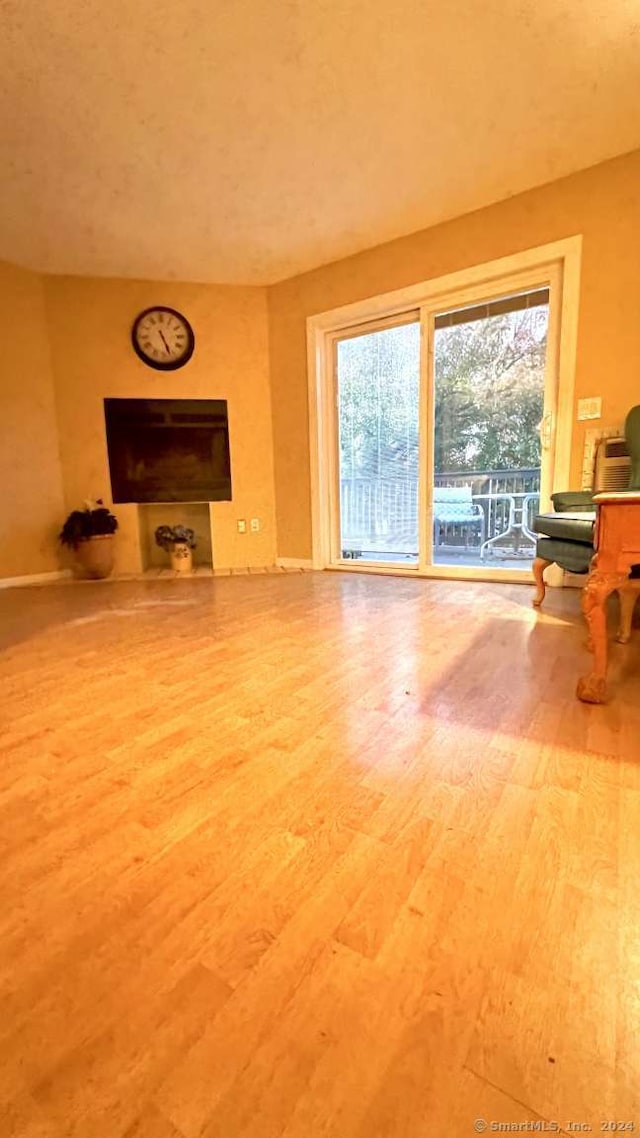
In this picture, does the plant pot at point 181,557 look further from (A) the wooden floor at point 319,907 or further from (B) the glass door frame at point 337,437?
(A) the wooden floor at point 319,907

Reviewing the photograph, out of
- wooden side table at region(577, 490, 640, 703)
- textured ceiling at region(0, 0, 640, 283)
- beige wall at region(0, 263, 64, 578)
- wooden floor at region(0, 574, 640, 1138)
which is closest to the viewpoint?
wooden floor at region(0, 574, 640, 1138)

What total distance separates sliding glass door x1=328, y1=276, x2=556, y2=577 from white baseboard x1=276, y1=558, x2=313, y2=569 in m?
0.33

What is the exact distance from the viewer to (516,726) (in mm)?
1252

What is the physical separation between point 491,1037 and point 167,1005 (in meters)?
0.39

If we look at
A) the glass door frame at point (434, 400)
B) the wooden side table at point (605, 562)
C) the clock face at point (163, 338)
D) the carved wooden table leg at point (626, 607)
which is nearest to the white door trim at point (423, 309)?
the glass door frame at point (434, 400)

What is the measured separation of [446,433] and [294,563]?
1.72 m

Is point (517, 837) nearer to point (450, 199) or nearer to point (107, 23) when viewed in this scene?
point (107, 23)

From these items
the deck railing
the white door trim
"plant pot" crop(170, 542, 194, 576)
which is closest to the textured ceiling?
the white door trim

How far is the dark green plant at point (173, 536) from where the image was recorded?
423 centimetres

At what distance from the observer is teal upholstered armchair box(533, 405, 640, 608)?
205cm

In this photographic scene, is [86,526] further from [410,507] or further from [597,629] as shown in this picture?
[597,629]

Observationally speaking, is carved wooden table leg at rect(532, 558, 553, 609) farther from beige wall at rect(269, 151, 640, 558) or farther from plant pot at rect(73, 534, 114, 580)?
plant pot at rect(73, 534, 114, 580)

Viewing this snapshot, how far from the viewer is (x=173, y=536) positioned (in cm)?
423

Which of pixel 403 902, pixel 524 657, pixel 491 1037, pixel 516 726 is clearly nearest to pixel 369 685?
pixel 516 726
